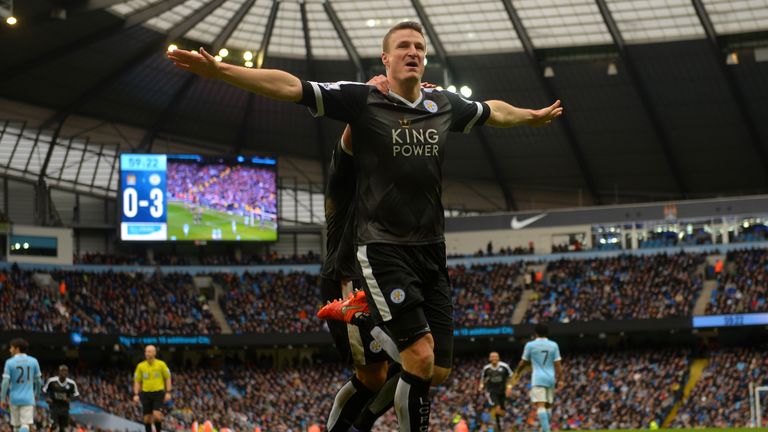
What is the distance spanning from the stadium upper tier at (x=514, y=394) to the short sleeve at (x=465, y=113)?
3568 cm

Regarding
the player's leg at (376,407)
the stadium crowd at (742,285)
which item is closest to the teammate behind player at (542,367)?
the player's leg at (376,407)

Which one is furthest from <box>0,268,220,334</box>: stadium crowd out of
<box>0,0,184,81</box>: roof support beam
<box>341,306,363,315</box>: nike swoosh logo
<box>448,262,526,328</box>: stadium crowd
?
<box>341,306,363,315</box>: nike swoosh logo

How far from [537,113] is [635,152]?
52.9 meters

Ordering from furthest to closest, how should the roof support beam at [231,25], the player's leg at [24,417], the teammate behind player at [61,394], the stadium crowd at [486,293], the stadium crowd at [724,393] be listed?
the stadium crowd at [486,293] → the roof support beam at [231,25] → the stadium crowd at [724,393] → the teammate behind player at [61,394] → the player's leg at [24,417]

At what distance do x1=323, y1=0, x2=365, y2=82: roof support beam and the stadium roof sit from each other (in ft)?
0.29

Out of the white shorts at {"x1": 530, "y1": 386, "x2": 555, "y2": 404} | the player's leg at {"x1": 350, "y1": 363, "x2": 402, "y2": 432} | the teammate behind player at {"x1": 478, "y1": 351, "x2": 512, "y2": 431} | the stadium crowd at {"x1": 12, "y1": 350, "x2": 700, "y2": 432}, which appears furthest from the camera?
the stadium crowd at {"x1": 12, "y1": 350, "x2": 700, "y2": 432}

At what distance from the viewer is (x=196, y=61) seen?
697 cm

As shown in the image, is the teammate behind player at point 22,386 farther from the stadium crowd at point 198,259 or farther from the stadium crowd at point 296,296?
the stadium crowd at point 198,259

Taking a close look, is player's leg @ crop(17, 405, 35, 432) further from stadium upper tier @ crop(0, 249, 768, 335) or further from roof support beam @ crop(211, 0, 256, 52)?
roof support beam @ crop(211, 0, 256, 52)

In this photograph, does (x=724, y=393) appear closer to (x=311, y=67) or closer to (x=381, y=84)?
(x=311, y=67)

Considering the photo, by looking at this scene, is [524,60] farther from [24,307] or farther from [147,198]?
[24,307]

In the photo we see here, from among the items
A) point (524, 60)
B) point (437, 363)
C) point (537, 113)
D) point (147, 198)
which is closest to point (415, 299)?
point (437, 363)

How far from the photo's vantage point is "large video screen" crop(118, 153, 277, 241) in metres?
56.9

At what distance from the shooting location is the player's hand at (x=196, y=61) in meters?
6.93
